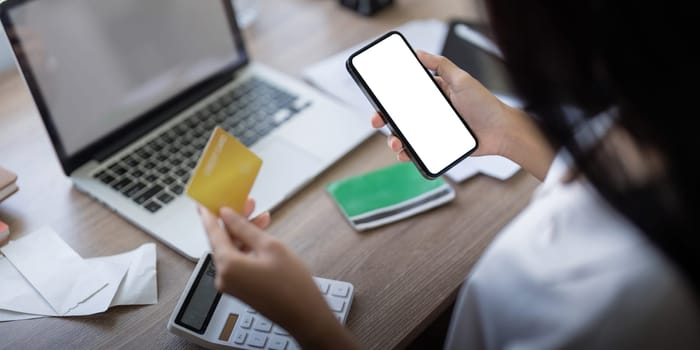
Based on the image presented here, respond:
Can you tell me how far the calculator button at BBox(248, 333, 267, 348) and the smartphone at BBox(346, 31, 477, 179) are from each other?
27cm

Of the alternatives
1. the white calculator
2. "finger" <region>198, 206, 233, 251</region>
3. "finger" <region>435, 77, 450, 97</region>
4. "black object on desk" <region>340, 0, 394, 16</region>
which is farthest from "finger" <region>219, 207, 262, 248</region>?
"black object on desk" <region>340, 0, 394, 16</region>

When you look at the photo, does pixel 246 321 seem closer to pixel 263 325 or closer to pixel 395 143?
pixel 263 325

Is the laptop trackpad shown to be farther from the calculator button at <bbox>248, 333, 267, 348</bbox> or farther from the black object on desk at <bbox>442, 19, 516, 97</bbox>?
the black object on desk at <bbox>442, 19, 516, 97</bbox>

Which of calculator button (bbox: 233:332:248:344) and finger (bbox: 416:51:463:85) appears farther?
finger (bbox: 416:51:463:85)

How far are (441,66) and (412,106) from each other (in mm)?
76

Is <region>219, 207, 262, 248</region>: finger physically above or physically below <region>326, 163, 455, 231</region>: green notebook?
above

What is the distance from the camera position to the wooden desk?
0.71 meters

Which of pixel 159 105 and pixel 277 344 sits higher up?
pixel 159 105

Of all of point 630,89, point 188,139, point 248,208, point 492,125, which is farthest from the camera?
point 188,139

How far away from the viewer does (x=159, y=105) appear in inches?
37.8

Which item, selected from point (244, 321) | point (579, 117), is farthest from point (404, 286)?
point (579, 117)

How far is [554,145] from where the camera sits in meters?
0.55

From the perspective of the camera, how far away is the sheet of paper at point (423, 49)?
0.88 meters

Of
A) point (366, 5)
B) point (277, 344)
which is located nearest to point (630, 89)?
point (277, 344)
